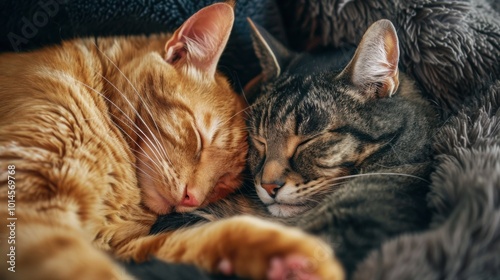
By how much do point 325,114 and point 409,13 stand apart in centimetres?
40

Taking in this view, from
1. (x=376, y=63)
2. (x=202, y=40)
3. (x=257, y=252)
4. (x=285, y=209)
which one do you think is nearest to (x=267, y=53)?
(x=202, y=40)

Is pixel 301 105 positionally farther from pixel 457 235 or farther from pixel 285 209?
pixel 457 235

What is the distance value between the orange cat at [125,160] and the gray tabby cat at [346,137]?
0.14m

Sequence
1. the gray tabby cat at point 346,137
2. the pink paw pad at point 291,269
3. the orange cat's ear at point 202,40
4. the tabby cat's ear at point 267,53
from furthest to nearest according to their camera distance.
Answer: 1. the tabby cat's ear at point 267,53
2. the orange cat's ear at point 202,40
3. the gray tabby cat at point 346,137
4. the pink paw pad at point 291,269

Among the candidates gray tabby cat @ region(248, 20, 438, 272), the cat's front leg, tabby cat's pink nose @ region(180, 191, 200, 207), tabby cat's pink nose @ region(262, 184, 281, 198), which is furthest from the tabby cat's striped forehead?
the cat's front leg

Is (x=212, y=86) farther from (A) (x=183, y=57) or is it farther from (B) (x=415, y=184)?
(B) (x=415, y=184)

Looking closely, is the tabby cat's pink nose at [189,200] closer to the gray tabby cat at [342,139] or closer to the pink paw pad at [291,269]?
the gray tabby cat at [342,139]

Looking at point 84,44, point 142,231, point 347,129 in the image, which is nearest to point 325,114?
point 347,129

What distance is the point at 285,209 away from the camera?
1.03m

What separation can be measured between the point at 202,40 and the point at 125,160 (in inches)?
14.3

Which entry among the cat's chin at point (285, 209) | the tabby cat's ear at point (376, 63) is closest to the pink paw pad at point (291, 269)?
the cat's chin at point (285, 209)

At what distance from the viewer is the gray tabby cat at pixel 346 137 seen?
0.97 meters

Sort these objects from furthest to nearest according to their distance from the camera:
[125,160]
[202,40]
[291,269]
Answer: [202,40], [125,160], [291,269]

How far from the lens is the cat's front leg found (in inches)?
27.1
